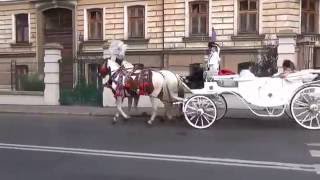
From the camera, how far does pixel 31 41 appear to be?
1572 inches

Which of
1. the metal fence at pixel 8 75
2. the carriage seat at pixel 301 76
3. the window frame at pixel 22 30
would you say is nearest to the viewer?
the carriage seat at pixel 301 76

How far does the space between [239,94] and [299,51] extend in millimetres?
8541

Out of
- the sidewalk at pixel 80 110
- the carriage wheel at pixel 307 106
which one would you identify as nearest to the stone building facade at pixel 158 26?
the sidewalk at pixel 80 110

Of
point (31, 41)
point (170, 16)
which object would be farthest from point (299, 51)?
point (31, 41)

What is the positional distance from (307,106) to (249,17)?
18856mm

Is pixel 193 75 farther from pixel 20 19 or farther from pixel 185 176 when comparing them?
pixel 20 19

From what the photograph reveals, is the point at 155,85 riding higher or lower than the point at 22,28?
lower

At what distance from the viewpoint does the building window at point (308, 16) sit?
32.6 m

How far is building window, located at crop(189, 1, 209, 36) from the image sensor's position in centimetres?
3400

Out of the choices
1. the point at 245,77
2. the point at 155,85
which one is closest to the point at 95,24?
the point at 155,85

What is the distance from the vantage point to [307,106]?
46.9ft

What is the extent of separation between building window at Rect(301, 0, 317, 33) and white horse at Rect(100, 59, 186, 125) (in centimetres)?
1781

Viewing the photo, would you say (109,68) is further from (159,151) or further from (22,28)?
(22,28)

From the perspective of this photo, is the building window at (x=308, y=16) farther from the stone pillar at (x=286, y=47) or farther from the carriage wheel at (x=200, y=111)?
the carriage wheel at (x=200, y=111)
